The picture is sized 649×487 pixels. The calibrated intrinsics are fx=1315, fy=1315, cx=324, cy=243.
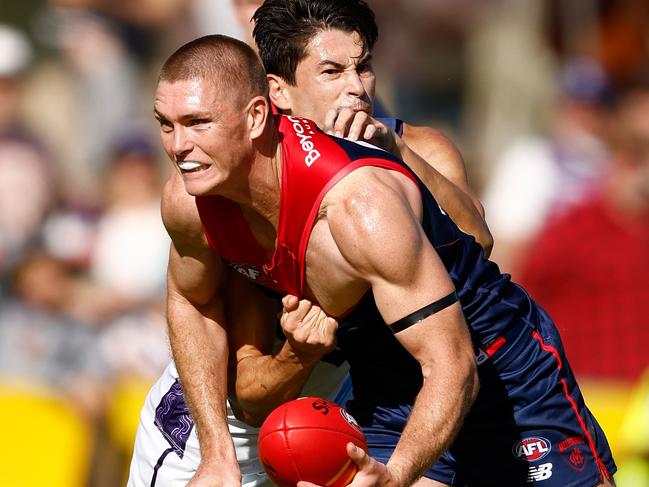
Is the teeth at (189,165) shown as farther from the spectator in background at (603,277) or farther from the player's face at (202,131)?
the spectator in background at (603,277)

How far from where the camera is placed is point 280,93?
5.47m

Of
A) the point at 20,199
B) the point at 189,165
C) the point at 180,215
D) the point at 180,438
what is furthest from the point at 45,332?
the point at 189,165

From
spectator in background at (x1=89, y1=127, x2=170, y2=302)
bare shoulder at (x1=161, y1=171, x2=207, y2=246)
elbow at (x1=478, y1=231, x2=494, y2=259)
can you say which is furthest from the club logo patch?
spectator in background at (x1=89, y1=127, x2=170, y2=302)

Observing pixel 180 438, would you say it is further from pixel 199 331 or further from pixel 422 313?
pixel 422 313

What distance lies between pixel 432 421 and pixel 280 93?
67.1 inches

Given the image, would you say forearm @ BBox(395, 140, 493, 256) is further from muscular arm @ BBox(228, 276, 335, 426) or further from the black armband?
the black armband

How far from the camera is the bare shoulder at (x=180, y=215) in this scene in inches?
198

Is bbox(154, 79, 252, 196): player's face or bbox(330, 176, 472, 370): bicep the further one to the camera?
bbox(154, 79, 252, 196): player's face

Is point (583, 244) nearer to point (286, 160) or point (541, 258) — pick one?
point (541, 258)

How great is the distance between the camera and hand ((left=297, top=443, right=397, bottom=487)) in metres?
4.24

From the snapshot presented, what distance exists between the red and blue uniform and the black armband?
35 cm

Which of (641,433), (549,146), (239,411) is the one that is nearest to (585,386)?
(641,433)

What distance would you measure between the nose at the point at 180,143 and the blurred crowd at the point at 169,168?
1.77 m

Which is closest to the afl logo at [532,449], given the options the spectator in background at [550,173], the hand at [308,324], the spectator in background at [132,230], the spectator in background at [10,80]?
the hand at [308,324]
